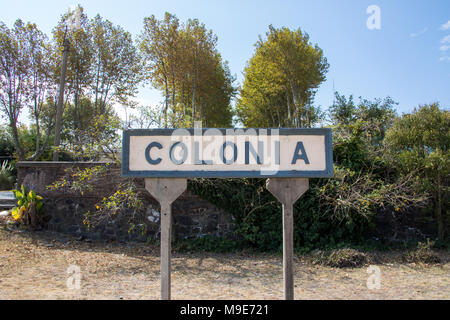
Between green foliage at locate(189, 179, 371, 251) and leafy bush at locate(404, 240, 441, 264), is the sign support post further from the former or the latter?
leafy bush at locate(404, 240, 441, 264)

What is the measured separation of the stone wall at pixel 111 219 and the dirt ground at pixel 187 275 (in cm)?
54

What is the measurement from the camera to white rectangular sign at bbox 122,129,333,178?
2965 millimetres

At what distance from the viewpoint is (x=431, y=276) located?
17.7 ft

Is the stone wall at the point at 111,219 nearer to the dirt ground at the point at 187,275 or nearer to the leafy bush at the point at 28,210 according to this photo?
the leafy bush at the point at 28,210

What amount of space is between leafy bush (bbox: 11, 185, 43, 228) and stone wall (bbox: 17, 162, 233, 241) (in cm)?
20

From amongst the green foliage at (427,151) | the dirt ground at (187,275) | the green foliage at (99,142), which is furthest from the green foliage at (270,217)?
the green foliage at (99,142)

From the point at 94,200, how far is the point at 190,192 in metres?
2.59

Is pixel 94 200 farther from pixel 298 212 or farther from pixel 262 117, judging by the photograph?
pixel 262 117

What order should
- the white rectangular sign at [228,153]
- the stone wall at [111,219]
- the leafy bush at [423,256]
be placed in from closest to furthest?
the white rectangular sign at [228,153] < the leafy bush at [423,256] < the stone wall at [111,219]

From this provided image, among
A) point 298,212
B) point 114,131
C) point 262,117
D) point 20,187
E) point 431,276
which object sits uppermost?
point 262,117

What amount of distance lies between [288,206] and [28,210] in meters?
7.80

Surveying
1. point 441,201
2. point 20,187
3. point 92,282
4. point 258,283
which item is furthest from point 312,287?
point 20,187

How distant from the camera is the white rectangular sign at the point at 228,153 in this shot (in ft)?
9.73
